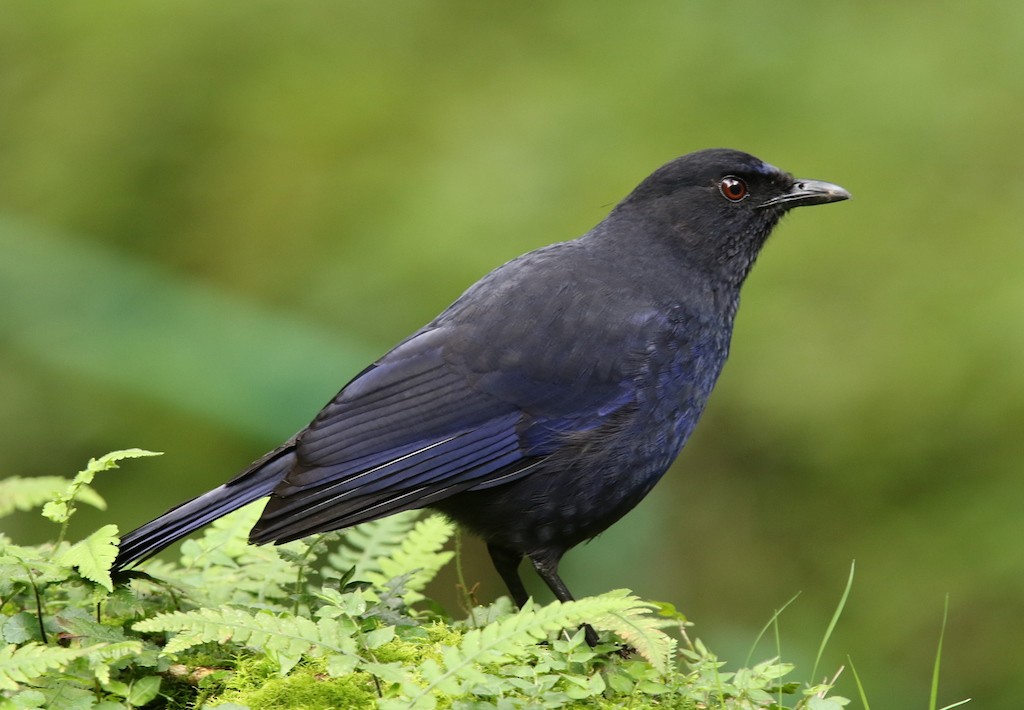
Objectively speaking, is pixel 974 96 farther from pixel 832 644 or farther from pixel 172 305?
pixel 172 305

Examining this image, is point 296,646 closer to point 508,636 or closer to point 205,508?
point 508,636

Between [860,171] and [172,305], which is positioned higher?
[172,305]

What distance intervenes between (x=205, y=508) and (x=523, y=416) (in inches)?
41.5

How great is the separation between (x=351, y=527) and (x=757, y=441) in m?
3.24

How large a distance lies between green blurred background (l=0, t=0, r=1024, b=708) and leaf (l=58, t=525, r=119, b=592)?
10.5 ft

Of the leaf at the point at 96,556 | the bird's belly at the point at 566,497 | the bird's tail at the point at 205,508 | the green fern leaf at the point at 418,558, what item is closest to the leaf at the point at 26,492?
the bird's tail at the point at 205,508

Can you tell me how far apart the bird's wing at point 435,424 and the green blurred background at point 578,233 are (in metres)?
1.93

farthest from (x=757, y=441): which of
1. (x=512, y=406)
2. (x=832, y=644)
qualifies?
(x=512, y=406)

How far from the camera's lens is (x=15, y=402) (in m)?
7.30

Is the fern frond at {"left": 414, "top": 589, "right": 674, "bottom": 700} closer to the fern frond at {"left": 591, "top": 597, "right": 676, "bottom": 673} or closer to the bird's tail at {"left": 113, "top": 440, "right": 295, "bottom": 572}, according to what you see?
the fern frond at {"left": 591, "top": 597, "right": 676, "bottom": 673}

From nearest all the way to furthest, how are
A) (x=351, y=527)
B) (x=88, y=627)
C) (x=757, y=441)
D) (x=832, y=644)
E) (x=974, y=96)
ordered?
1. (x=88, y=627)
2. (x=351, y=527)
3. (x=832, y=644)
4. (x=757, y=441)
5. (x=974, y=96)

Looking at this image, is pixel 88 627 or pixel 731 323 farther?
pixel 731 323

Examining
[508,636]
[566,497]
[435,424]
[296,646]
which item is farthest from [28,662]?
[566,497]

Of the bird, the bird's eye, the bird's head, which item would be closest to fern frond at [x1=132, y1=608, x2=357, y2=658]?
the bird
